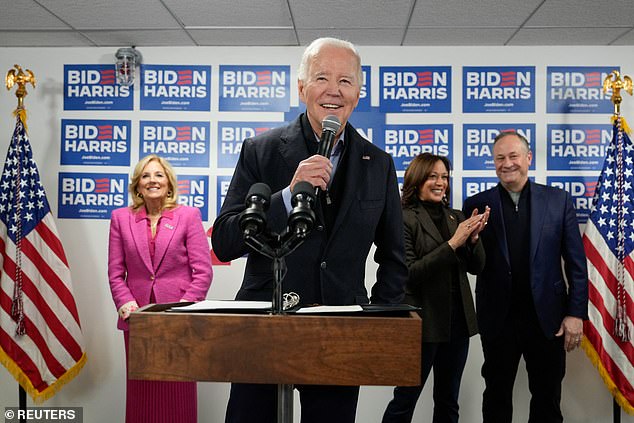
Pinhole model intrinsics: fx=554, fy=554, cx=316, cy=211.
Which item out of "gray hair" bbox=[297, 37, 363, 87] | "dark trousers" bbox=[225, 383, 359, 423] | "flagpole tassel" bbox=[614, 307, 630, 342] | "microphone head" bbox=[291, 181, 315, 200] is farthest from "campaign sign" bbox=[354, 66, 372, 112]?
"microphone head" bbox=[291, 181, 315, 200]

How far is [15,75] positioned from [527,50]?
332cm

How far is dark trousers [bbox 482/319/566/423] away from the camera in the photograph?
286cm

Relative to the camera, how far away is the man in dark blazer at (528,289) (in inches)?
112

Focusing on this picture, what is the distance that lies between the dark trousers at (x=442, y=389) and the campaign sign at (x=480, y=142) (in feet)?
4.24

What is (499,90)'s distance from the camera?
12.2ft

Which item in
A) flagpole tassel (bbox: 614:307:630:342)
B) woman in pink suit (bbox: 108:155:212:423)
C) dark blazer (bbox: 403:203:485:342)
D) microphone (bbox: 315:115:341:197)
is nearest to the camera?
microphone (bbox: 315:115:341:197)

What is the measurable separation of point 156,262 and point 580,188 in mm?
2735

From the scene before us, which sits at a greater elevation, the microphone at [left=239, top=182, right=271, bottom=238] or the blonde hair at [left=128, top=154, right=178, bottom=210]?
the blonde hair at [left=128, top=154, right=178, bottom=210]

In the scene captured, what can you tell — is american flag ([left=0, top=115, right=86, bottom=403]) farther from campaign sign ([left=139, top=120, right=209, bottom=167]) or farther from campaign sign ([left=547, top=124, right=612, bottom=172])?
campaign sign ([left=547, top=124, right=612, bottom=172])

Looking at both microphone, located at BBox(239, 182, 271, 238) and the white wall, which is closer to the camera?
microphone, located at BBox(239, 182, 271, 238)

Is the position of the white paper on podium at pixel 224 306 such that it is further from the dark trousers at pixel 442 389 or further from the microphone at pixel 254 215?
the dark trousers at pixel 442 389

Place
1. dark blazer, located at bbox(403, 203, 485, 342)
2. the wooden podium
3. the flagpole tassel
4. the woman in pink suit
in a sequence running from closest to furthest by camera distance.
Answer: the wooden podium < dark blazer, located at bbox(403, 203, 485, 342) < the woman in pink suit < the flagpole tassel

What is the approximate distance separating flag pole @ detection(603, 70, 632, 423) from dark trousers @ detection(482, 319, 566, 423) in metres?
0.55

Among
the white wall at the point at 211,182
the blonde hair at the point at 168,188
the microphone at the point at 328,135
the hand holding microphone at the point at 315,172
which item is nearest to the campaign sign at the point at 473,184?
the white wall at the point at 211,182
